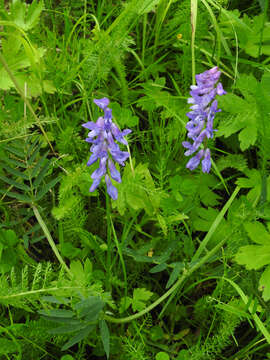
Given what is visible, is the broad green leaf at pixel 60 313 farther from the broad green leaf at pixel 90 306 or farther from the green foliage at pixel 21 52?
the green foliage at pixel 21 52

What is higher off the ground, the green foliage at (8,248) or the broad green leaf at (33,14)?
the broad green leaf at (33,14)

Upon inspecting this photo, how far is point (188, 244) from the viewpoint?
2.28 meters

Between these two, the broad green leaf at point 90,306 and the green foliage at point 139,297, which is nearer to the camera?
the broad green leaf at point 90,306

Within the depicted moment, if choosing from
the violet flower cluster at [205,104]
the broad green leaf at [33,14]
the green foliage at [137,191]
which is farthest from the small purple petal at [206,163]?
the broad green leaf at [33,14]

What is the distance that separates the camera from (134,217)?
2197 mm

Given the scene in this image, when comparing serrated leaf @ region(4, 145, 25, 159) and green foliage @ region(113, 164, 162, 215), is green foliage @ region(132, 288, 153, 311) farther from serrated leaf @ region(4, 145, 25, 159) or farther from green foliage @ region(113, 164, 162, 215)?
serrated leaf @ region(4, 145, 25, 159)

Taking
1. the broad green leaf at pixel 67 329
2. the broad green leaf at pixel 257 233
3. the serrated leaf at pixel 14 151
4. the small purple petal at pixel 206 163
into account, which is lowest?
the broad green leaf at pixel 67 329

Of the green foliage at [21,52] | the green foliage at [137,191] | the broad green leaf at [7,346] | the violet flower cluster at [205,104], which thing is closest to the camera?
the violet flower cluster at [205,104]

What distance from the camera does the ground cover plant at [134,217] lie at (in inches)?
78.9

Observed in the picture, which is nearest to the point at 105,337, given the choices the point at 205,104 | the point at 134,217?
the point at 134,217

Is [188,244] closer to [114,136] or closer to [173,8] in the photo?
[114,136]

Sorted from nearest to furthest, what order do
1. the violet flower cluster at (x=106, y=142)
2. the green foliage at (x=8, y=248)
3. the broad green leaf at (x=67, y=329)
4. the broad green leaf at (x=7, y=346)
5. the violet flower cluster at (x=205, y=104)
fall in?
the violet flower cluster at (x=106, y=142)
the violet flower cluster at (x=205, y=104)
the broad green leaf at (x=67, y=329)
the broad green leaf at (x=7, y=346)
the green foliage at (x=8, y=248)

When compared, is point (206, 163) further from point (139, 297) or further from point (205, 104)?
point (139, 297)

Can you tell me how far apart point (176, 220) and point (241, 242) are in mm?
384
